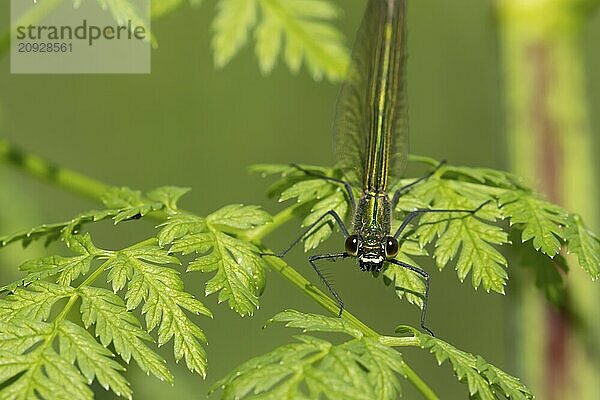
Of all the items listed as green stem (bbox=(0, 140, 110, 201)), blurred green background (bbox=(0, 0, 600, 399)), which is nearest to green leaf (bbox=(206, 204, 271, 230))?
green stem (bbox=(0, 140, 110, 201))

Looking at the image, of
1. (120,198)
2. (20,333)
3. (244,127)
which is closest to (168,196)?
(120,198)

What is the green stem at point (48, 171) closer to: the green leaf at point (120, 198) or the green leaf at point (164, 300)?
the green leaf at point (120, 198)

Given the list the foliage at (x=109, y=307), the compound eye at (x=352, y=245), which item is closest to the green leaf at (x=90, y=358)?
the foliage at (x=109, y=307)

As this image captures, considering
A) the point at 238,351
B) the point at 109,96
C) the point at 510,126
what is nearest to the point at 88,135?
the point at 109,96

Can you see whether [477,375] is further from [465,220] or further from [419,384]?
[465,220]

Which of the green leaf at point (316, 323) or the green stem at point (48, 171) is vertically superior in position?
the green stem at point (48, 171)

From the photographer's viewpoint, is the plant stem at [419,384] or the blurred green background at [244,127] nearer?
the plant stem at [419,384]

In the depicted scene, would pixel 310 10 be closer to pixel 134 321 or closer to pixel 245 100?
pixel 134 321
